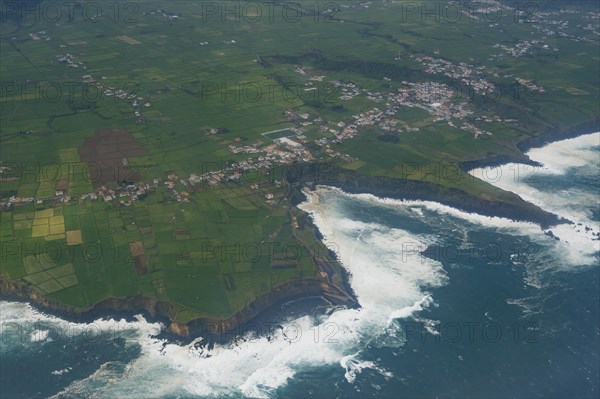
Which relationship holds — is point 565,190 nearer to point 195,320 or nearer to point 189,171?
point 189,171

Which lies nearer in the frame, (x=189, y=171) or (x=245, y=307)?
(x=245, y=307)

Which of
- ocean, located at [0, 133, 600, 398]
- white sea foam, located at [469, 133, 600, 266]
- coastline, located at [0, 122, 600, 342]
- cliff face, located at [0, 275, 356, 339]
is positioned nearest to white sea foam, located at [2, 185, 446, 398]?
ocean, located at [0, 133, 600, 398]

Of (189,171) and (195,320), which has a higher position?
(189,171)

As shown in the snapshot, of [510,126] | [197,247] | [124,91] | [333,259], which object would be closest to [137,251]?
[197,247]

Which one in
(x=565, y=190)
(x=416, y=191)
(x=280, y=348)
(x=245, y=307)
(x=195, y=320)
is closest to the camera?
(x=280, y=348)

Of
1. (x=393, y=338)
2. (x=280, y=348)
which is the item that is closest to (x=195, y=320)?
(x=280, y=348)

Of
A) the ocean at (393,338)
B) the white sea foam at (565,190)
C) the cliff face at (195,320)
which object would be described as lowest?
the ocean at (393,338)

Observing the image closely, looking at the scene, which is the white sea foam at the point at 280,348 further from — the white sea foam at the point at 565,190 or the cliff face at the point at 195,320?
the white sea foam at the point at 565,190

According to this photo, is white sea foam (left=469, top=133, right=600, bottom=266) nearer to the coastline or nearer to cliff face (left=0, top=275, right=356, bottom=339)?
the coastline

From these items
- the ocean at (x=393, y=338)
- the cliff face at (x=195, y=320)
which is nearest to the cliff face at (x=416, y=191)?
the ocean at (x=393, y=338)

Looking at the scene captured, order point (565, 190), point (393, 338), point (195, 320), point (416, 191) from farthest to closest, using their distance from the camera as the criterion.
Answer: point (565, 190), point (416, 191), point (393, 338), point (195, 320)
